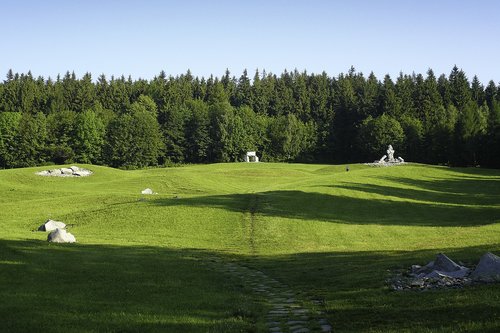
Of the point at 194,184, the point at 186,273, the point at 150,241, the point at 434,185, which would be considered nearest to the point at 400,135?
the point at 434,185

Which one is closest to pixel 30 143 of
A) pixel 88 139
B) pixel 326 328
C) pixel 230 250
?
pixel 88 139

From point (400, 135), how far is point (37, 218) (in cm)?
13408

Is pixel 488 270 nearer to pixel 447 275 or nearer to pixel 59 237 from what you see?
pixel 447 275

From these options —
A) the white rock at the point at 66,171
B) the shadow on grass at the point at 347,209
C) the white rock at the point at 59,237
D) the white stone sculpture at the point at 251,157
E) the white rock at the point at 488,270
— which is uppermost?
the white stone sculpture at the point at 251,157

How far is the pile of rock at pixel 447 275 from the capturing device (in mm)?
19375

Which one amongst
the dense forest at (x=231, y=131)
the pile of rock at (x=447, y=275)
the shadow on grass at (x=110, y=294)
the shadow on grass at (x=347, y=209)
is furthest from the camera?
the dense forest at (x=231, y=131)

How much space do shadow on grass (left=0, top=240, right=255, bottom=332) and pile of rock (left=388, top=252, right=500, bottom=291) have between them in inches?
278

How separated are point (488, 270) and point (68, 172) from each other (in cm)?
8286

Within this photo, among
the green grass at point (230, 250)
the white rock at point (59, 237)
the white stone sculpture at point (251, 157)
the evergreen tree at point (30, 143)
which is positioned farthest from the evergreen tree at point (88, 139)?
the white rock at point (59, 237)

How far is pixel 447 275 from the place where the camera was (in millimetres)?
20906

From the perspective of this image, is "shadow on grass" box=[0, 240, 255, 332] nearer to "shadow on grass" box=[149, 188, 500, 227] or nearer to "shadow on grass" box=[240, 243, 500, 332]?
"shadow on grass" box=[240, 243, 500, 332]

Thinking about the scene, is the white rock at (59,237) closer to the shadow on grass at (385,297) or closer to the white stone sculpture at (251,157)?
the shadow on grass at (385,297)

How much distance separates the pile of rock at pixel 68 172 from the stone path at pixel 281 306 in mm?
68413

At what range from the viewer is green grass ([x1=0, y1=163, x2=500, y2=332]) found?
15906mm
